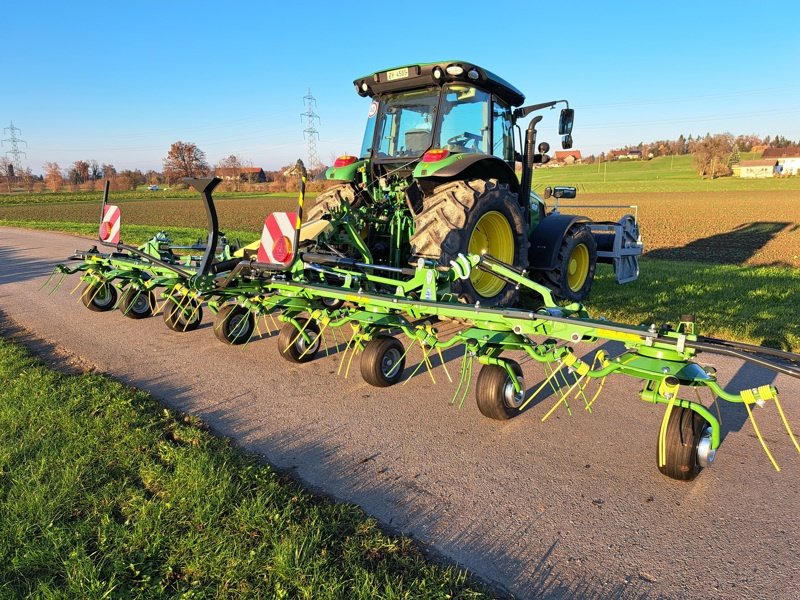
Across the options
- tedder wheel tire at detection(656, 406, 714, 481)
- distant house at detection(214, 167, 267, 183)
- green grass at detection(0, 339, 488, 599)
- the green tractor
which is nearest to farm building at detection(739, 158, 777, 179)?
distant house at detection(214, 167, 267, 183)

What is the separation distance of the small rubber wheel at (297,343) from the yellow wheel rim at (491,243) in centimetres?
173

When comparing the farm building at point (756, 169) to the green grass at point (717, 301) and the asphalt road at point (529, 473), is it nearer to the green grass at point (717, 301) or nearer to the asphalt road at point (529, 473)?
the green grass at point (717, 301)

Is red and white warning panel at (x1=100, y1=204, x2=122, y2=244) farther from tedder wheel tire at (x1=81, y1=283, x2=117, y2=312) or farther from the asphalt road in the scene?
the asphalt road

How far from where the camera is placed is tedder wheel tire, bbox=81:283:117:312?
6801mm

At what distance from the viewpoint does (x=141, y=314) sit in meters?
6.54

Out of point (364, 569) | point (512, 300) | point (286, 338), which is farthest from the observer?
point (512, 300)

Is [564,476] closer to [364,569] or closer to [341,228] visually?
[364,569]

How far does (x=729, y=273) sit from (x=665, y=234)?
8696 mm

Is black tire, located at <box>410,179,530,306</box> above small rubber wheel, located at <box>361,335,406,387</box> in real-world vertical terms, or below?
above

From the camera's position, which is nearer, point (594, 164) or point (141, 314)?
point (141, 314)

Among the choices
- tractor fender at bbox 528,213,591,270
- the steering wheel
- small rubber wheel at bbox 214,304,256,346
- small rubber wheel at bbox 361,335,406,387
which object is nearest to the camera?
small rubber wheel at bbox 361,335,406,387

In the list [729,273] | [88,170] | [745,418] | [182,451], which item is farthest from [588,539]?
[88,170]

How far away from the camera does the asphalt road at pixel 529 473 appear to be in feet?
7.52

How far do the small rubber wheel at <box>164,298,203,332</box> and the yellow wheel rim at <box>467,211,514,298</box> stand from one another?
3017 mm
